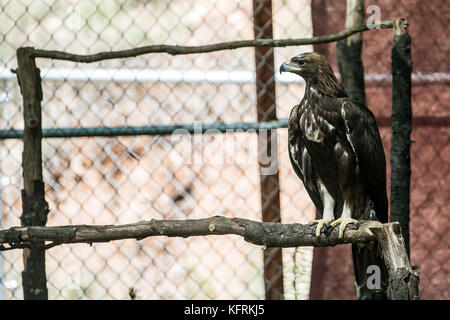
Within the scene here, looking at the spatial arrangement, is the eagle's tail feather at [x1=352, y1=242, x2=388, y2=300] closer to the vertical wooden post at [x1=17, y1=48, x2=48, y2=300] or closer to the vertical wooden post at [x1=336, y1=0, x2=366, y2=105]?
the vertical wooden post at [x1=336, y1=0, x2=366, y2=105]

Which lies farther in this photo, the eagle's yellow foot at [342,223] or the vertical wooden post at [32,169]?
the vertical wooden post at [32,169]

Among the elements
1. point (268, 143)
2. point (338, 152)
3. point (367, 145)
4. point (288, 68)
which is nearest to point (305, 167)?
point (338, 152)

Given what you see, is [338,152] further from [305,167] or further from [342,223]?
[342,223]

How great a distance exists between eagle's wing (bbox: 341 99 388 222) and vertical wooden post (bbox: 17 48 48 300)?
135cm

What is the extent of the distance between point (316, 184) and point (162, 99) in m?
1.14

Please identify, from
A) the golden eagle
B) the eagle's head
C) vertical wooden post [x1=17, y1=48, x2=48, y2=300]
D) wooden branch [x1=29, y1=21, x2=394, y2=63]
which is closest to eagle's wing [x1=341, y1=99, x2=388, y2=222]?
the golden eagle

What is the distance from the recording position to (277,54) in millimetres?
4227

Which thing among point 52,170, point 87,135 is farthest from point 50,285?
point 87,135

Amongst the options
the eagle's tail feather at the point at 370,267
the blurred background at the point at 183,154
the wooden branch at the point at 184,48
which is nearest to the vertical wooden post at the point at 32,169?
the wooden branch at the point at 184,48

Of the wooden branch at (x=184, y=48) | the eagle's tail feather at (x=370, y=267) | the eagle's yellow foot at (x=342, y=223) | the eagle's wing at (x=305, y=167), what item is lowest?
the eagle's tail feather at (x=370, y=267)

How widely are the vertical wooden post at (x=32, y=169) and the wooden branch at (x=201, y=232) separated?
0.55m

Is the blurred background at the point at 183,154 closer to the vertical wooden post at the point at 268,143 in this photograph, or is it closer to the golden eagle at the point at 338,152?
A: the vertical wooden post at the point at 268,143

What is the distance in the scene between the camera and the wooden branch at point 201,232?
2.72 meters

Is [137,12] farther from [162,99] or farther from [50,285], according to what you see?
[50,285]
